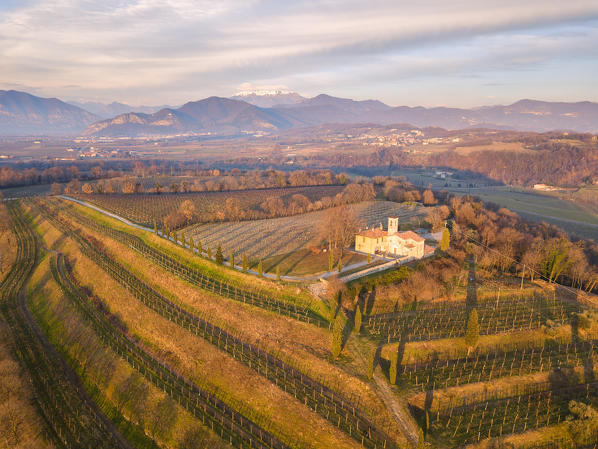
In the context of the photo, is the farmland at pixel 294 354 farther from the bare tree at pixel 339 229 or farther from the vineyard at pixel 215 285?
the bare tree at pixel 339 229

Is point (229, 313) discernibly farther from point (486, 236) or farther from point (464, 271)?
point (486, 236)

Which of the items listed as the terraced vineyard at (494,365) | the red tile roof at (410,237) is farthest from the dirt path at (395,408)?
the red tile roof at (410,237)

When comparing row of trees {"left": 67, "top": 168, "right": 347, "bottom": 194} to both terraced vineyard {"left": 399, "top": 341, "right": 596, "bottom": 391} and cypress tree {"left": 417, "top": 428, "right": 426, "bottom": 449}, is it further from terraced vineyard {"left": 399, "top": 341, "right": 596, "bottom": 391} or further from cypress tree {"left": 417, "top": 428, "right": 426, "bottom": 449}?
cypress tree {"left": 417, "top": 428, "right": 426, "bottom": 449}

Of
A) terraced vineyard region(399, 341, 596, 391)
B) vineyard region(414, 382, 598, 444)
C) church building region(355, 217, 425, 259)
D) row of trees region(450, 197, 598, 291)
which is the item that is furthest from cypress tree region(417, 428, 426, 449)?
row of trees region(450, 197, 598, 291)

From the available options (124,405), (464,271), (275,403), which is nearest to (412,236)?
(464,271)

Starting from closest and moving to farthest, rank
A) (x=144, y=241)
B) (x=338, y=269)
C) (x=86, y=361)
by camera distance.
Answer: (x=86, y=361), (x=338, y=269), (x=144, y=241)
